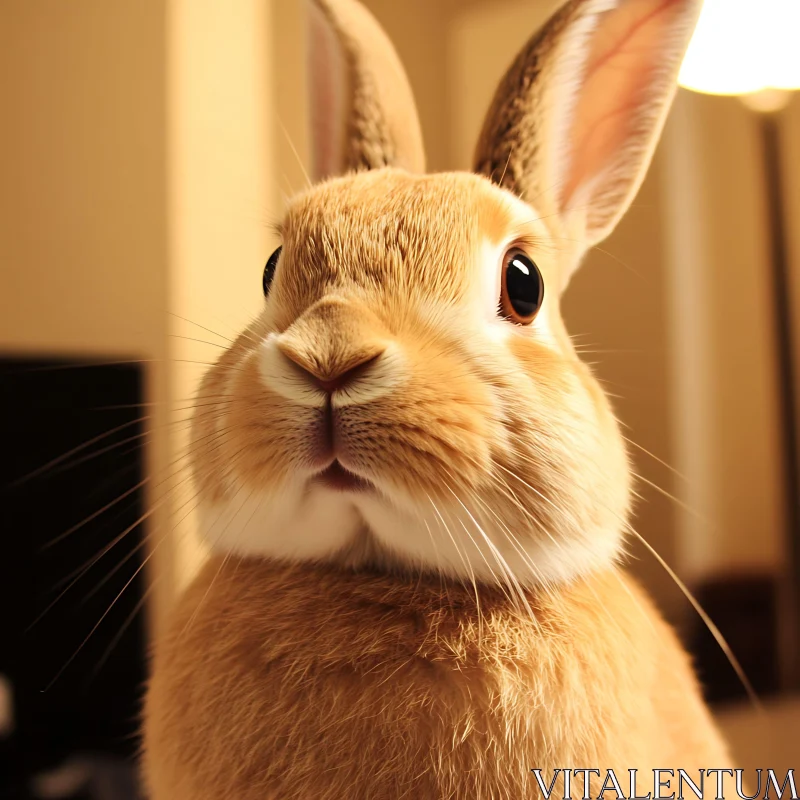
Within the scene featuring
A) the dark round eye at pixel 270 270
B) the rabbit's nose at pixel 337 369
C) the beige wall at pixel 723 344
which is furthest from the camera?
the beige wall at pixel 723 344

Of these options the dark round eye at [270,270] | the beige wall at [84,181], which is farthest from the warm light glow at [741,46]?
the beige wall at [84,181]

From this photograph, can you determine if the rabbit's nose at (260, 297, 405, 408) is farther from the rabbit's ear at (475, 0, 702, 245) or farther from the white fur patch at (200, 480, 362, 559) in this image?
the rabbit's ear at (475, 0, 702, 245)

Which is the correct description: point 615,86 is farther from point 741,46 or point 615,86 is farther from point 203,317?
point 203,317

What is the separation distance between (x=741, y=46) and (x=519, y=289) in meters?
0.29

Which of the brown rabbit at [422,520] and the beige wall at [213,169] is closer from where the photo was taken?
the brown rabbit at [422,520]

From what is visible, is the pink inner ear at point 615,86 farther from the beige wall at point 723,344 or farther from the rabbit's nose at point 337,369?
the rabbit's nose at point 337,369

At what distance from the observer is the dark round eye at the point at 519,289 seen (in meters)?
0.40

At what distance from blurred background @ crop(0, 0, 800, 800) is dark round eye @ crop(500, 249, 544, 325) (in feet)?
0.25

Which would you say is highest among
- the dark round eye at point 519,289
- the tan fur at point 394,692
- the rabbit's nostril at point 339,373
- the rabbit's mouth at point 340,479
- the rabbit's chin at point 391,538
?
the dark round eye at point 519,289

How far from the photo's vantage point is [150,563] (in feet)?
1.75

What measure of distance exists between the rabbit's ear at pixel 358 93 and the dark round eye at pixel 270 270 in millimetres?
100

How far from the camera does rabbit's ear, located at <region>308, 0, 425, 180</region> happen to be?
0.49 meters

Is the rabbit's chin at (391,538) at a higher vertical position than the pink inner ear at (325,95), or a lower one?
lower

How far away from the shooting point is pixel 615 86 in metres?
0.47
